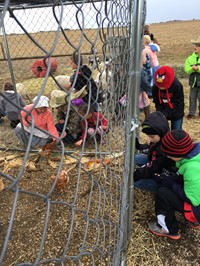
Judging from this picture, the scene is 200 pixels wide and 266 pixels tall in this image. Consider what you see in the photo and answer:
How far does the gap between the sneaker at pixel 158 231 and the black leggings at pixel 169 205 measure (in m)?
0.04

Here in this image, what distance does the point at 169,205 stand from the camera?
7.30ft

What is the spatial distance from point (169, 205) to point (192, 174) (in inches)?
15.5

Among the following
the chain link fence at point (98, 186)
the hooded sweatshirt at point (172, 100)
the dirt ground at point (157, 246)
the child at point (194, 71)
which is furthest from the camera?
the child at point (194, 71)

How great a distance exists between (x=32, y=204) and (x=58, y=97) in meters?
1.62

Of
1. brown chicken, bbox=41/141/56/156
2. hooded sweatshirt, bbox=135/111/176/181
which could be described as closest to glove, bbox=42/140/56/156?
brown chicken, bbox=41/141/56/156

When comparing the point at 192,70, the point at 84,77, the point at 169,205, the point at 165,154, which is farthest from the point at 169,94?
the point at 84,77

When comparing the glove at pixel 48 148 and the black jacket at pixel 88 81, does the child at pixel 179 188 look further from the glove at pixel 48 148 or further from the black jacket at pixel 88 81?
the glove at pixel 48 148

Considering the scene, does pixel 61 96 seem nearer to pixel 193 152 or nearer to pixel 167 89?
pixel 167 89

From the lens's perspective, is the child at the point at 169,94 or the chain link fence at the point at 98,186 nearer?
the chain link fence at the point at 98,186

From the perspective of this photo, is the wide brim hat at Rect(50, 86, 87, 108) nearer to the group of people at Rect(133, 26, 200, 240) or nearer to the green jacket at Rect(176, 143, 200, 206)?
the group of people at Rect(133, 26, 200, 240)

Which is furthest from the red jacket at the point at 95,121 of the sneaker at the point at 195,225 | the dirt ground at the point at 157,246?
the sneaker at the point at 195,225

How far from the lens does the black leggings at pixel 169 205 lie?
2.19 m

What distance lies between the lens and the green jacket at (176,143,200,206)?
77.6 inches

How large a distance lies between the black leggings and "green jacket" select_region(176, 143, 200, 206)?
167 mm
